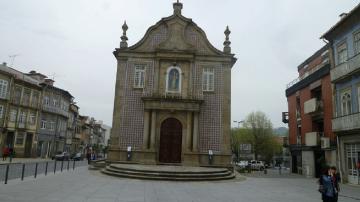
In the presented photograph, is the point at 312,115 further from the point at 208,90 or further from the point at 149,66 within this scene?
the point at 149,66

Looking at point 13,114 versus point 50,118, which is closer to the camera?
point 13,114

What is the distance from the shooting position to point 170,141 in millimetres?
23891

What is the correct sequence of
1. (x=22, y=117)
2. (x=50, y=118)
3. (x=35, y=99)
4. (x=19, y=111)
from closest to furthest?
1. (x=19, y=111)
2. (x=22, y=117)
3. (x=35, y=99)
4. (x=50, y=118)

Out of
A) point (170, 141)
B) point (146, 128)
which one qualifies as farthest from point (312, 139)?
point (146, 128)

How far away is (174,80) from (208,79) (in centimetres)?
269

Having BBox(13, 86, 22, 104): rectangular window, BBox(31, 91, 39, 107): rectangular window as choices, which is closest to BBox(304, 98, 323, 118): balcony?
BBox(13, 86, 22, 104): rectangular window

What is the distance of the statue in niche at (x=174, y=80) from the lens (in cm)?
2455

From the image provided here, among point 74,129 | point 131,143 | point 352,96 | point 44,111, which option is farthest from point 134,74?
point 74,129

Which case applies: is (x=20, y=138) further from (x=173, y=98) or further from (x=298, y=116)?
(x=298, y=116)

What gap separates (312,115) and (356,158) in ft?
28.0

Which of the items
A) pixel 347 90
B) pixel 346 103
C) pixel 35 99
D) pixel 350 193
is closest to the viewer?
pixel 350 193

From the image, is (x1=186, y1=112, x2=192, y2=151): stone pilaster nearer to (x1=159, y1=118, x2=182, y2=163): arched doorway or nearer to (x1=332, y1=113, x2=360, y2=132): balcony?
(x1=159, y1=118, x2=182, y2=163): arched doorway

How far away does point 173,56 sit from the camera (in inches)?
968

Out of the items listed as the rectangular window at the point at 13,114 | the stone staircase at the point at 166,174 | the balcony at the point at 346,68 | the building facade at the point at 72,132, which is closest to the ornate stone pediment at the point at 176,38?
the balcony at the point at 346,68
